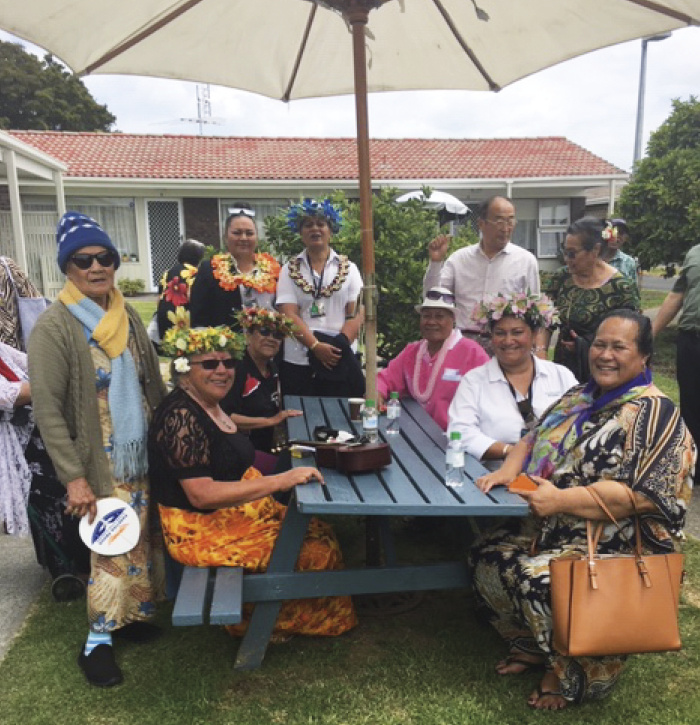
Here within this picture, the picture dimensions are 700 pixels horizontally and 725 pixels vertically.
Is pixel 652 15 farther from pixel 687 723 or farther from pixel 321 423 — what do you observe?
pixel 687 723

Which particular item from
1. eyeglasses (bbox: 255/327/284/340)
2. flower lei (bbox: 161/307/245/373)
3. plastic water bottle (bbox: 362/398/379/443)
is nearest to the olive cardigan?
flower lei (bbox: 161/307/245/373)

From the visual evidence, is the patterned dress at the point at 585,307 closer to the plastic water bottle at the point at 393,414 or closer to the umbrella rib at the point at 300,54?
the plastic water bottle at the point at 393,414

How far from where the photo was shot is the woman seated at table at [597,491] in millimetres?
2355

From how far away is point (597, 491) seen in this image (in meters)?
2.38

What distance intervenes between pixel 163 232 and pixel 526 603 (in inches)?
724

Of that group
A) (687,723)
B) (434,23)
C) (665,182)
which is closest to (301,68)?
(434,23)

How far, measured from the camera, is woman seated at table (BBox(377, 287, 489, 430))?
12.1 feet

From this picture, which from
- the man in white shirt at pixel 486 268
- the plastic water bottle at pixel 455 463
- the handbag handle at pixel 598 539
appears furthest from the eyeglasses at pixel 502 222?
the handbag handle at pixel 598 539

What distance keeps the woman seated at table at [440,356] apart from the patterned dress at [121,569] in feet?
4.99

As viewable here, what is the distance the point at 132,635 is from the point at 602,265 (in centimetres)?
339

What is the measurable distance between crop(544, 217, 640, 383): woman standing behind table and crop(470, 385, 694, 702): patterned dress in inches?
57.7

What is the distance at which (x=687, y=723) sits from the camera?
238cm

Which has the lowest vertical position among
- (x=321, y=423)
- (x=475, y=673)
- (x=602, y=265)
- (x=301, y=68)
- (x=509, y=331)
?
(x=475, y=673)

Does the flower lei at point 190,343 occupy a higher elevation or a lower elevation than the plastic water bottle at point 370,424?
higher
